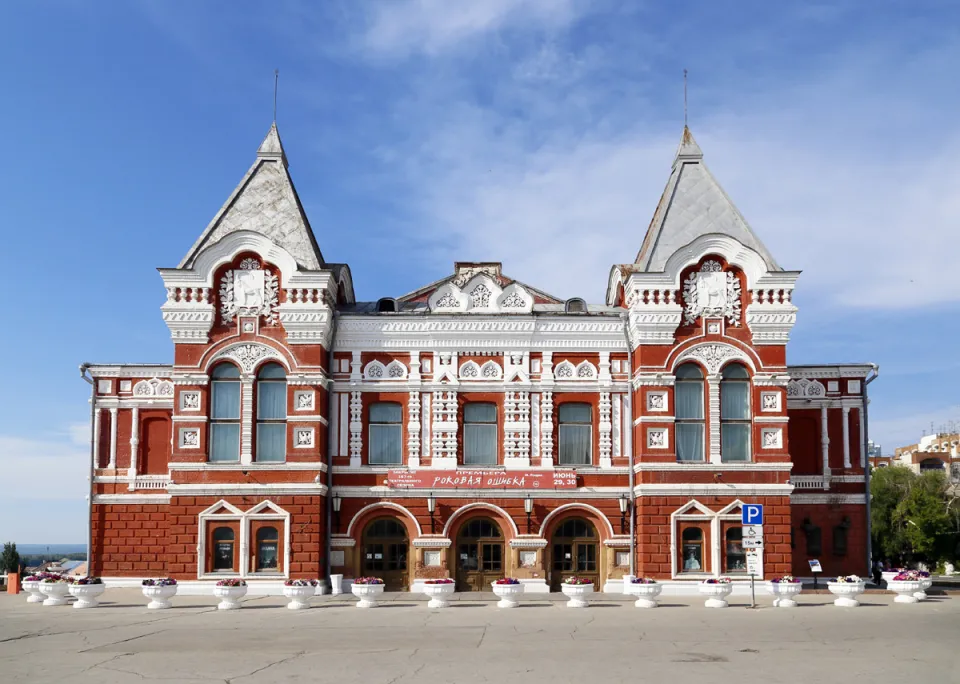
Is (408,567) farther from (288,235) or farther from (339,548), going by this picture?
(288,235)

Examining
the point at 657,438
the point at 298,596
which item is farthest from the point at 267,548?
the point at 657,438

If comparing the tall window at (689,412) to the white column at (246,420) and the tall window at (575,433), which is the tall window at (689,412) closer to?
the tall window at (575,433)

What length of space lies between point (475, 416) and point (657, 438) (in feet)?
17.9

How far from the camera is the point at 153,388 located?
1352 inches

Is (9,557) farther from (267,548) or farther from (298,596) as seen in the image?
(298,596)

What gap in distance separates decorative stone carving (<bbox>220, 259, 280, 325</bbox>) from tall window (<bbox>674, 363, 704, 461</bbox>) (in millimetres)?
12031

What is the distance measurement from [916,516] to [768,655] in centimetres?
4764

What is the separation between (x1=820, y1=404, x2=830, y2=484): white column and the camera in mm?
33688

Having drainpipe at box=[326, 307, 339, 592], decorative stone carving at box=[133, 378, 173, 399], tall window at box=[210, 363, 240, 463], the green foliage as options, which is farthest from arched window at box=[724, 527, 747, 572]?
the green foliage

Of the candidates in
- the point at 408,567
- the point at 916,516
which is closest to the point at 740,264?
the point at 408,567

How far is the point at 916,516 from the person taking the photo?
197ft

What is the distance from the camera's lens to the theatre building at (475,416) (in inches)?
1176

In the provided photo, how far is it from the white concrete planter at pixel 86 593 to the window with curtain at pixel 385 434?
8.41 meters

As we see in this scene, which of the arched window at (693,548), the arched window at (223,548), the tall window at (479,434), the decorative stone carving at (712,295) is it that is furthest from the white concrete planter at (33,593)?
the decorative stone carving at (712,295)
